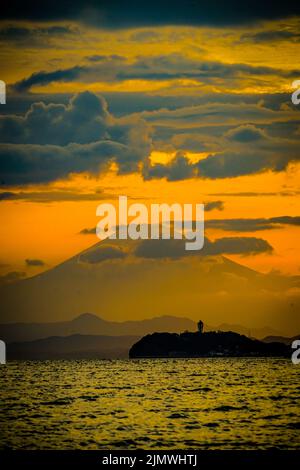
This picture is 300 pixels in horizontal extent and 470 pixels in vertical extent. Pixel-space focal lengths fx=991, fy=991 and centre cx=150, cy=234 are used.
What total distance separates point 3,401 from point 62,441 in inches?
1489

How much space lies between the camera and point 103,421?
75750mm

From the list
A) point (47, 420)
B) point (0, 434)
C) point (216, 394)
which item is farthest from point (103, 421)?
point (216, 394)

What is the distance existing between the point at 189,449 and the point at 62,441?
883cm

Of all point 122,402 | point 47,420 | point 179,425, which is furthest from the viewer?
point 122,402

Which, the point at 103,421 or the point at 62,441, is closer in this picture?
the point at 62,441
